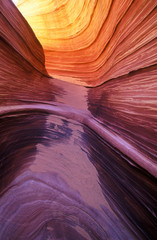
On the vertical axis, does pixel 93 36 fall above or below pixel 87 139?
above

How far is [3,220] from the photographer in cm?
37

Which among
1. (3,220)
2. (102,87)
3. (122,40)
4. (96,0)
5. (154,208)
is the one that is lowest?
(3,220)

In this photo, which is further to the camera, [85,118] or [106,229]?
[85,118]

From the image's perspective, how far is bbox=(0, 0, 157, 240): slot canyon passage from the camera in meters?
0.35

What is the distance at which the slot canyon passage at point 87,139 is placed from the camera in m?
0.35

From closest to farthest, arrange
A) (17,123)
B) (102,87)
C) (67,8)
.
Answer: (17,123)
(102,87)
(67,8)

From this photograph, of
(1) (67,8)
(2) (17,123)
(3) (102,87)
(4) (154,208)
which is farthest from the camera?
(1) (67,8)

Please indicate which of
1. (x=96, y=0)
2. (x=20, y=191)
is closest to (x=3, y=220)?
(x=20, y=191)

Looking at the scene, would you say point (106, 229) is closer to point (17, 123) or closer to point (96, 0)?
point (17, 123)

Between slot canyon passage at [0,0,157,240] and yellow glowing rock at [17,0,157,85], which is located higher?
yellow glowing rock at [17,0,157,85]

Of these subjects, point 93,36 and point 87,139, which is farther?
point 93,36

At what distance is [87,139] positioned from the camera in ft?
1.57

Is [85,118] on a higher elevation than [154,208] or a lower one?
higher

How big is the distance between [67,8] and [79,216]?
89cm
